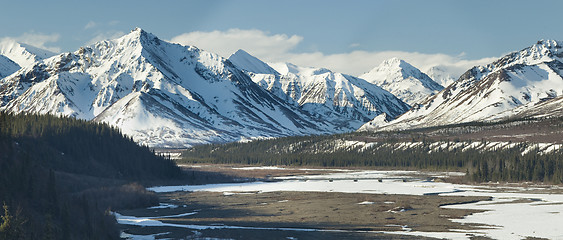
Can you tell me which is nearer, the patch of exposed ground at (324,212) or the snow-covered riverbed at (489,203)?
the snow-covered riverbed at (489,203)

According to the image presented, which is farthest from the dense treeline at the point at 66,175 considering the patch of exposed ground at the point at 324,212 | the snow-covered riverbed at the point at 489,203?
the snow-covered riverbed at the point at 489,203

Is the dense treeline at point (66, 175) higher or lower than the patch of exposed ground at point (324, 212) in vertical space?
higher

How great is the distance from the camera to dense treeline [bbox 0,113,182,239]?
6569cm

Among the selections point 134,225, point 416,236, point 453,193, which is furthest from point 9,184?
point 453,193

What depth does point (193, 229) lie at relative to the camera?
273 feet

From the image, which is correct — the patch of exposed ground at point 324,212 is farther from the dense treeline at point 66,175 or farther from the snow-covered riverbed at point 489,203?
the dense treeline at point 66,175

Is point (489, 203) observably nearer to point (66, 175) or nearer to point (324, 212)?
point (324, 212)

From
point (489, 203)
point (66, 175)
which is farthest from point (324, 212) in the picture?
point (66, 175)

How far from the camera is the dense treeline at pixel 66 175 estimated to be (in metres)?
65.7

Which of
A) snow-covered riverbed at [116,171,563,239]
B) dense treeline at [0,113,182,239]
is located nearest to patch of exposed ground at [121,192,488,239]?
snow-covered riverbed at [116,171,563,239]

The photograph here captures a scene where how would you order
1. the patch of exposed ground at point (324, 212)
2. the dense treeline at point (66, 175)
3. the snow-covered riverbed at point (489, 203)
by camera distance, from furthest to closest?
the patch of exposed ground at point (324, 212) → the snow-covered riverbed at point (489, 203) → the dense treeline at point (66, 175)

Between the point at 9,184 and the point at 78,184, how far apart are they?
56782 mm

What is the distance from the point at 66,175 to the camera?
438ft

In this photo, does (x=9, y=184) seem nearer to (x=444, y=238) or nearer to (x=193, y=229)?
(x=193, y=229)
